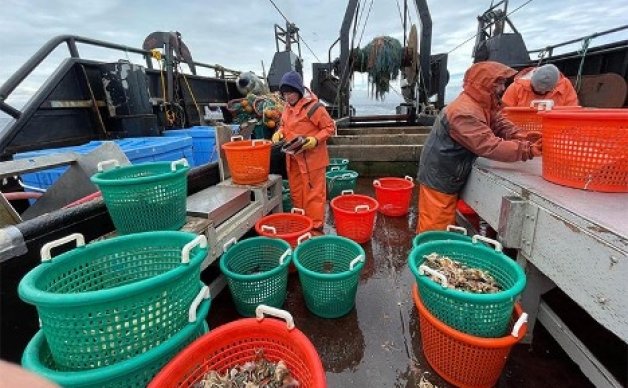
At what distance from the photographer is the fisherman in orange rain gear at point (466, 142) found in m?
2.17

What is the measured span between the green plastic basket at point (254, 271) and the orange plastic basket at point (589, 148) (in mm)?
1798

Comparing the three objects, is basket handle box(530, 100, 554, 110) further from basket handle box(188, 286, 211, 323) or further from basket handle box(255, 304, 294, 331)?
basket handle box(188, 286, 211, 323)

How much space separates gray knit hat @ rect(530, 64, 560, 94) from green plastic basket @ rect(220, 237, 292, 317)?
3629 mm

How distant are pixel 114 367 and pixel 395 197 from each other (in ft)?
11.1

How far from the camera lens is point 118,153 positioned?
7.67ft

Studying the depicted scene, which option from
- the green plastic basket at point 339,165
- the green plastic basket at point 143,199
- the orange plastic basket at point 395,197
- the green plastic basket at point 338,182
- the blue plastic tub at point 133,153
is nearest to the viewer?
the green plastic basket at point 143,199

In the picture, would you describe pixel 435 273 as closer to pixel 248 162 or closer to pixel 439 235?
pixel 439 235

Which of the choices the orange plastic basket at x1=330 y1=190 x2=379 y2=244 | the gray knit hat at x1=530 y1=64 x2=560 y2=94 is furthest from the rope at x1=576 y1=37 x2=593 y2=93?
the orange plastic basket at x1=330 y1=190 x2=379 y2=244

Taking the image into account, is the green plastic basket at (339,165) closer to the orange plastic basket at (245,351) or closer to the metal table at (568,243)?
the metal table at (568,243)

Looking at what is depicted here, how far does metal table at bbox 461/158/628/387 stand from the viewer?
1.16 m

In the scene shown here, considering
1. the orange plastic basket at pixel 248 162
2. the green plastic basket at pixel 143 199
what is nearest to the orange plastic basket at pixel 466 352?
the green plastic basket at pixel 143 199

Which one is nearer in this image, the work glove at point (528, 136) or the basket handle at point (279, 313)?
the basket handle at point (279, 313)

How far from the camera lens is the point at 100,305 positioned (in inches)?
38.3

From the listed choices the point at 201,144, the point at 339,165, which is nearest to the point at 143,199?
the point at 201,144
